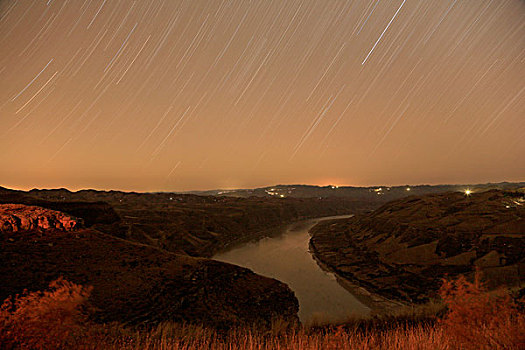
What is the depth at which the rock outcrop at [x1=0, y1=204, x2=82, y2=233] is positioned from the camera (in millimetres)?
18614

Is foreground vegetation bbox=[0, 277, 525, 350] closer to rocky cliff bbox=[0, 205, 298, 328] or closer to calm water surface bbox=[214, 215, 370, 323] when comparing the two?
rocky cliff bbox=[0, 205, 298, 328]

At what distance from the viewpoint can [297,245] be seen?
6088 centimetres

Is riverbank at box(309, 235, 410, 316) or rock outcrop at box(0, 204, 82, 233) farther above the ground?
rock outcrop at box(0, 204, 82, 233)

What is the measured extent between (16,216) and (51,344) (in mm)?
19283

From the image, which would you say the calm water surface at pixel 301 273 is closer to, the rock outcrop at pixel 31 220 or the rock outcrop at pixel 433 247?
the rock outcrop at pixel 433 247

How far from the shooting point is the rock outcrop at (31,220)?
18.6 meters

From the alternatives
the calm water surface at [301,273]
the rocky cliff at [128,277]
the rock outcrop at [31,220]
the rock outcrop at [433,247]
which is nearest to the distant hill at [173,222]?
the calm water surface at [301,273]

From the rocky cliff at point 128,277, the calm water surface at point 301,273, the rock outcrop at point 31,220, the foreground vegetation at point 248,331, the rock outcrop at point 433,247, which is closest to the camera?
the foreground vegetation at point 248,331

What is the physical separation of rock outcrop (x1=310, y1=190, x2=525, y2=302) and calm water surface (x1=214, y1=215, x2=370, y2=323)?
3668 mm

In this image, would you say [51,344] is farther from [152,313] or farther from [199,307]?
[199,307]

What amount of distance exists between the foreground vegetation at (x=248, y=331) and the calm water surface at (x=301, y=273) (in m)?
8.64

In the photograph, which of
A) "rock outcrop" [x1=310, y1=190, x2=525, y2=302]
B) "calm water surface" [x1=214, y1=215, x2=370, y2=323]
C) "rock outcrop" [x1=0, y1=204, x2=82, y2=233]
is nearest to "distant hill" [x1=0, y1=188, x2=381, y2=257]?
"calm water surface" [x1=214, y1=215, x2=370, y2=323]

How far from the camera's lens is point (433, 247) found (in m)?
38.2

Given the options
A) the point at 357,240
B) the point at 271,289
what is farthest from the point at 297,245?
the point at 271,289
